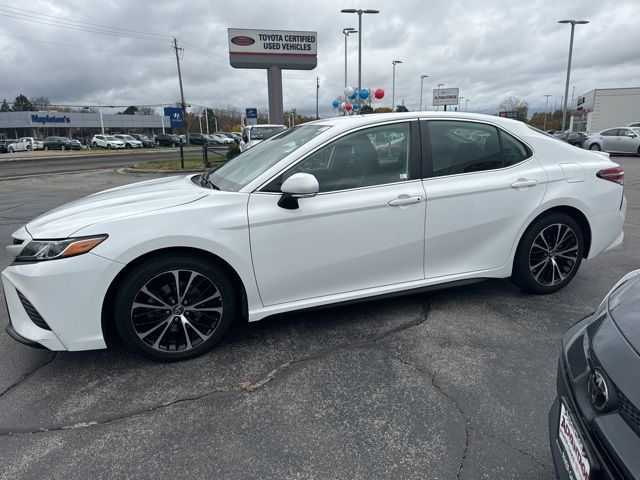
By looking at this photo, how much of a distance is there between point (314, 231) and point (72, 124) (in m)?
86.9

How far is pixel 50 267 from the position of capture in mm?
2629

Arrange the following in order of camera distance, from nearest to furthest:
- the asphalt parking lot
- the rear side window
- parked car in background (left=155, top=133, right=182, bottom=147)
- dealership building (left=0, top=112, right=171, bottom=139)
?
the asphalt parking lot, the rear side window, parked car in background (left=155, top=133, right=182, bottom=147), dealership building (left=0, top=112, right=171, bottom=139)

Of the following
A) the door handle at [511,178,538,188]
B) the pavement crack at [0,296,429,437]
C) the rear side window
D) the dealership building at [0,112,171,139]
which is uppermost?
the dealership building at [0,112,171,139]

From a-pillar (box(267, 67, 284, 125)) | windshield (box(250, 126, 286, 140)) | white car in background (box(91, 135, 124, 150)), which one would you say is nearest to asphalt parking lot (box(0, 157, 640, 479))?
windshield (box(250, 126, 286, 140))

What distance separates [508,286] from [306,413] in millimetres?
2740

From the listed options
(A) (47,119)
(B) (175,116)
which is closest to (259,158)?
(B) (175,116)

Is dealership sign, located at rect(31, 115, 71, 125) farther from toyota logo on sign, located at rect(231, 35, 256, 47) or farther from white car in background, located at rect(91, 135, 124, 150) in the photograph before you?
toyota logo on sign, located at rect(231, 35, 256, 47)

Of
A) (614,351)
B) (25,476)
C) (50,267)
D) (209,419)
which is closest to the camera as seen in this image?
(614,351)

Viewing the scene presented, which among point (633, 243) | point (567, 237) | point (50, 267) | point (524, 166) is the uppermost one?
point (524, 166)

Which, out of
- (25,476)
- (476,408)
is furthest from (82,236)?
(476,408)

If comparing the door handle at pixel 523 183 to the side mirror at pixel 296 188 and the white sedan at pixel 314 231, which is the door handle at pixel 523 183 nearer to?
the white sedan at pixel 314 231

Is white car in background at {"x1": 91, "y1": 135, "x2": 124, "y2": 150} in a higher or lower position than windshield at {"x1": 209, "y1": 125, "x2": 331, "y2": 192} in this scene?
lower

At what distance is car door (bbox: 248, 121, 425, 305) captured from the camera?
9.95 ft

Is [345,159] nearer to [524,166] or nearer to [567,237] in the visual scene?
[524,166]
